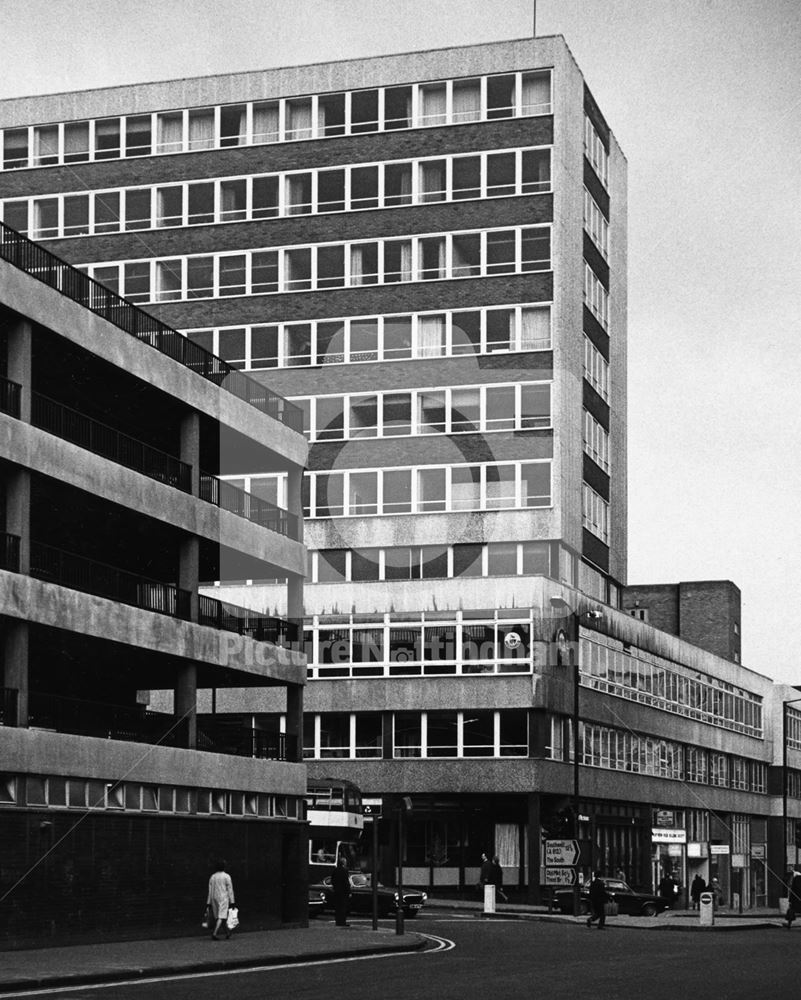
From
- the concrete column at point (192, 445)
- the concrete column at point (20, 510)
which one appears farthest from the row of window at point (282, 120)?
the concrete column at point (20, 510)

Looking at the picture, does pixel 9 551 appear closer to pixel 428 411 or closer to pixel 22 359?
pixel 22 359

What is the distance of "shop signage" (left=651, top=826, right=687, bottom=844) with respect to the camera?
65500mm

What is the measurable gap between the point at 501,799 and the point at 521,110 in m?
25.8

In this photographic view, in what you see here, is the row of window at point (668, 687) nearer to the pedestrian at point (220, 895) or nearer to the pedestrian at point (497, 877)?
the pedestrian at point (497, 877)

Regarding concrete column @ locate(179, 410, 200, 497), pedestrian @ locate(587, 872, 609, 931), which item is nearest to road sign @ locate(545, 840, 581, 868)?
pedestrian @ locate(587, 872, 609, 931)

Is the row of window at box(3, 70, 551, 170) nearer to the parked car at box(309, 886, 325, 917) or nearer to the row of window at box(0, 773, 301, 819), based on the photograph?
the parked car at box(309, 886, 325, 917)

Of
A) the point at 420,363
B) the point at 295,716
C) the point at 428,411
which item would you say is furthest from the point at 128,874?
the point at 420,363

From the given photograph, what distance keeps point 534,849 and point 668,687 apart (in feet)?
60.9

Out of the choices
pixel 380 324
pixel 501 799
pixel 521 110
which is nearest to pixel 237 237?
pixel 380 324

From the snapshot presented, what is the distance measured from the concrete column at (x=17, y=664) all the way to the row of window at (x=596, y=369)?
1617 inches

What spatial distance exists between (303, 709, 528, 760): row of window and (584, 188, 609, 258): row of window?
67.9 ft

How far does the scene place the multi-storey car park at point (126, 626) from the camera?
3177 cm

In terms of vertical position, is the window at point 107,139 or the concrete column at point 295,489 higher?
the window at point 107,139

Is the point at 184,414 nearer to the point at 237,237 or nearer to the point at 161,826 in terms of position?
the point at 161,826
